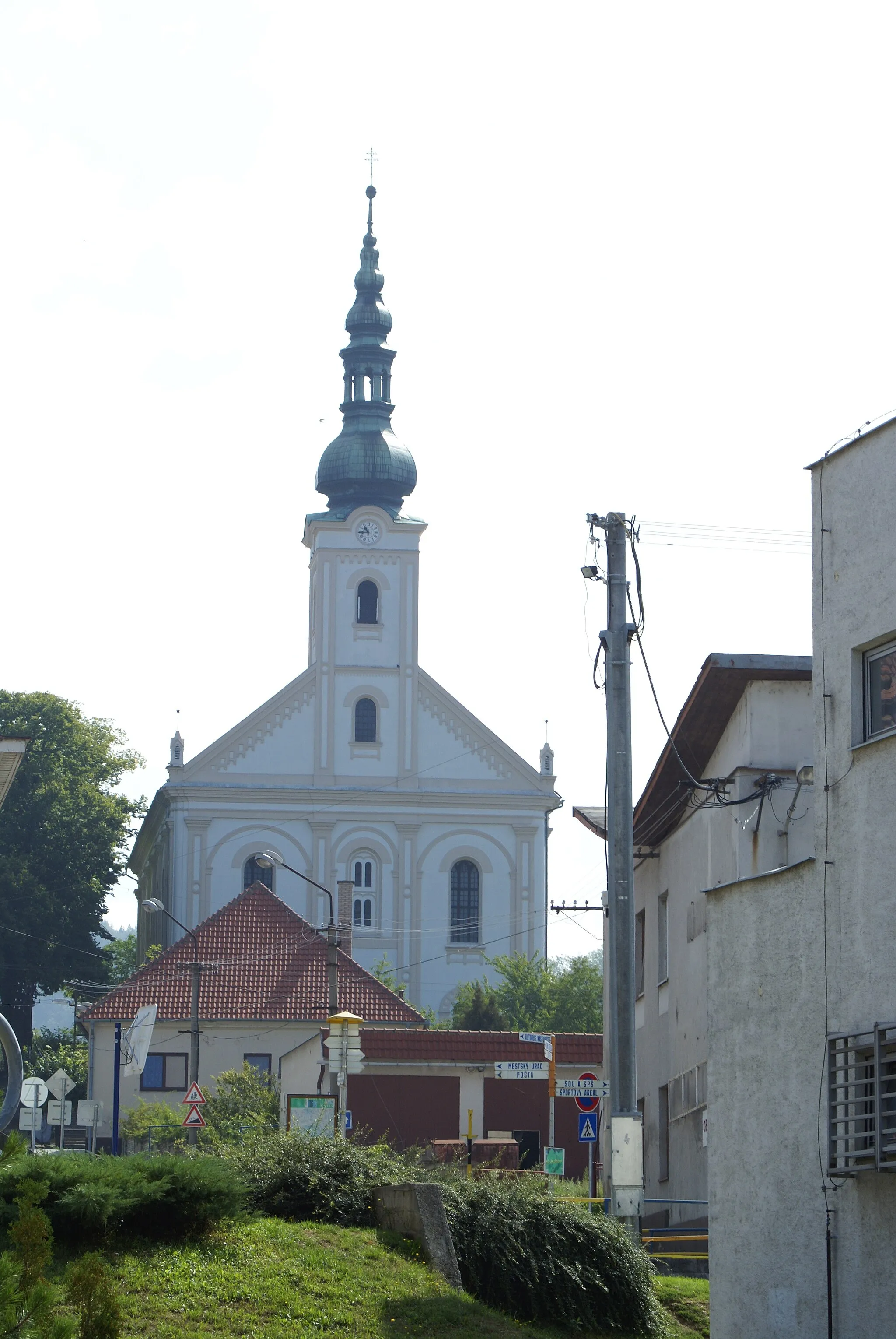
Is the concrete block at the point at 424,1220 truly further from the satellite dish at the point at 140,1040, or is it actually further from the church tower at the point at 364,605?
the church tower at the point at 364,605

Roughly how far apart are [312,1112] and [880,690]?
565 inches

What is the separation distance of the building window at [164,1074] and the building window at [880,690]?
115 ft

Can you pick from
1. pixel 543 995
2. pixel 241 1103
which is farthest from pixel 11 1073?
pixel 543 995

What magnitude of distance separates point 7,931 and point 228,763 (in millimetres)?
9362

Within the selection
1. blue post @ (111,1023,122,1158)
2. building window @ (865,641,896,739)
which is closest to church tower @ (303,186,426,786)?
blue post @ (111,1023,122,1158)

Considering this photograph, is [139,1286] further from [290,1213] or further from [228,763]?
[228,763]

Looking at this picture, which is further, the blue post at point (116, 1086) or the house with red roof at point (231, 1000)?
the house with red roof at point (231, 1000)

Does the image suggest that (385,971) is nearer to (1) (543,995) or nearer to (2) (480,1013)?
(1) (543,995)

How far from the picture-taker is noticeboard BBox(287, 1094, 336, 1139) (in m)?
22.6

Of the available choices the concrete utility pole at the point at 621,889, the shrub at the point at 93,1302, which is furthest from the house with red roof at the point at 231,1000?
the shrub at the point at 93,1302

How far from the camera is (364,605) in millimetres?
71938

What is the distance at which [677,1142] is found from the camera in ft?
89.0

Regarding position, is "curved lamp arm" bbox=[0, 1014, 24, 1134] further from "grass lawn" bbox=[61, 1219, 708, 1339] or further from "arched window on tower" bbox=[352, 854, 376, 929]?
"arched window on tower" bbox=[352, 854, 376, 929]

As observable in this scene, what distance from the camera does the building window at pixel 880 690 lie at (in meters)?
14.9
